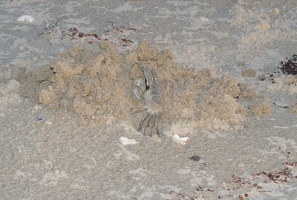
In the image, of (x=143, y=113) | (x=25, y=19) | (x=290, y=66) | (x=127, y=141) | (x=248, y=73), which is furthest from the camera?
(x=25, y=19)

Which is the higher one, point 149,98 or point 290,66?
point 149,98

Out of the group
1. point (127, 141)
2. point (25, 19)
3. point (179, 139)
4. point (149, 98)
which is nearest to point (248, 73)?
point (149, 98)

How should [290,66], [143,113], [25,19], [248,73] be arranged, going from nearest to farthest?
[143,113]
[248,73]
[290,66]
[25,19]

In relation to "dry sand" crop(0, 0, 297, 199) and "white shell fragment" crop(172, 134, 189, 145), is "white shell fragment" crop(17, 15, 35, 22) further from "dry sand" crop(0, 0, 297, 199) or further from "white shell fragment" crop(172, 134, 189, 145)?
"white shell fragment" crop(172, 134, 189, 145)

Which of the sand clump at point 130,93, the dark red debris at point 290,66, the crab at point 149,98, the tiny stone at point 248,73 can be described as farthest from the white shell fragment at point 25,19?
the dark red debris at point 290,66

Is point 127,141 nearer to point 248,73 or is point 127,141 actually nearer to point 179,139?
point 179,139

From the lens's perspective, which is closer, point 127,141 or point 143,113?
point 127,141

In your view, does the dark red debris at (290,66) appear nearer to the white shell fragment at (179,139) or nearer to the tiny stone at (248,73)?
the tiny stone at (248,73)
